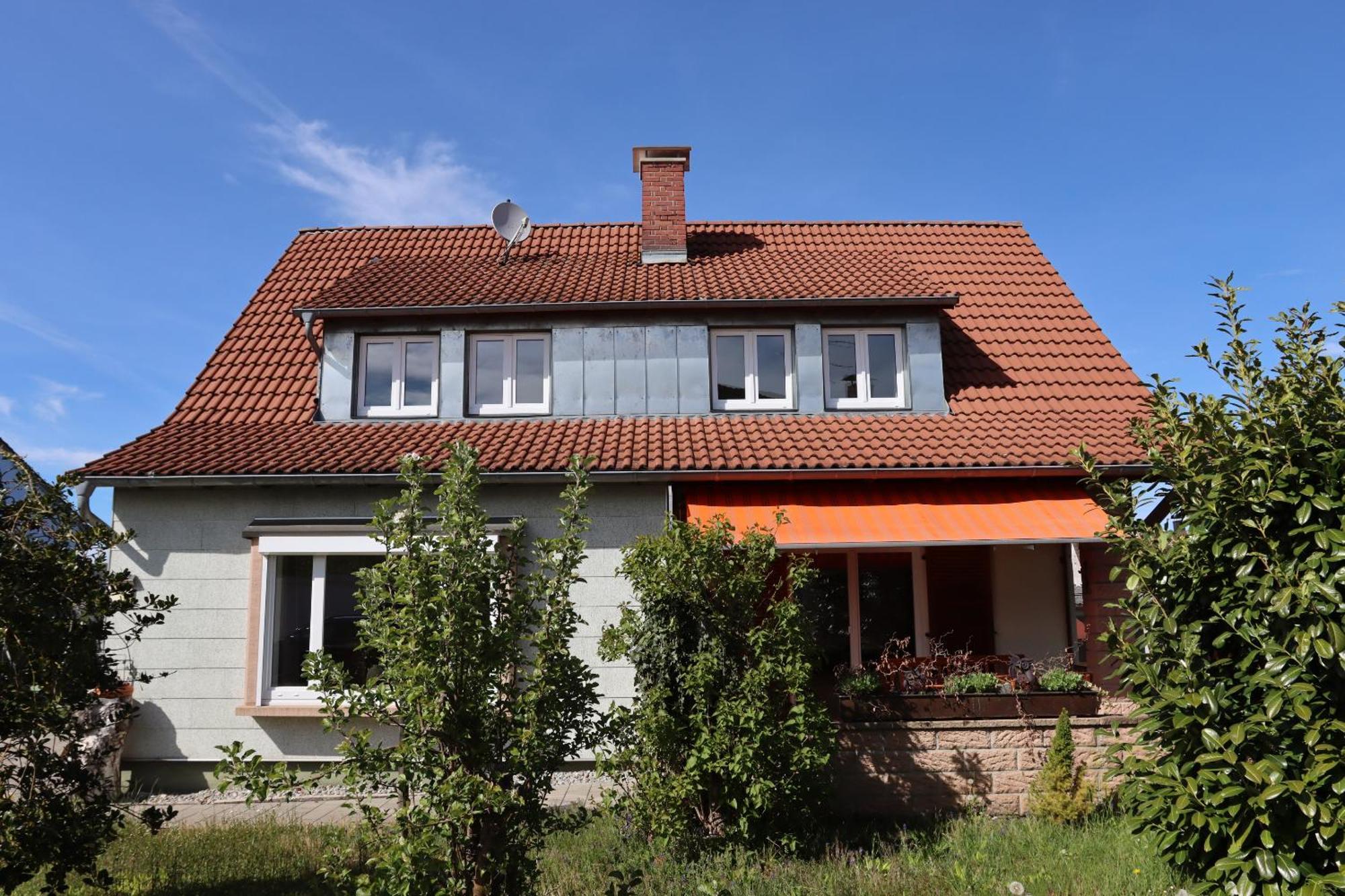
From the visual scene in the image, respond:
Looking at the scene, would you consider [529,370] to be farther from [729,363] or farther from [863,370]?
[863,370]

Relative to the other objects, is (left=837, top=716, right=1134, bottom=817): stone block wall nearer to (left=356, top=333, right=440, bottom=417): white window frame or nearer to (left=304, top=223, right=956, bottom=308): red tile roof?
(left=304, top=223, right=956, bottom=308): red tile roof

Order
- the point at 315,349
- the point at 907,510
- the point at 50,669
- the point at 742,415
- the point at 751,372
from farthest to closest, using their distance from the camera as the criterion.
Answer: the point at 315,349 < the point at 751,372 < the point at 742,415 < the point at 907,510 < the point at 50,669

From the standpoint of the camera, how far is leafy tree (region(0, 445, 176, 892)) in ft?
20.3

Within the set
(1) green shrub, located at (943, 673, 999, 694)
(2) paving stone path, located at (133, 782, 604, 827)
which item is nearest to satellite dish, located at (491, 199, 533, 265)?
(2) paving stone path, located at (133, 782, 604, 827)

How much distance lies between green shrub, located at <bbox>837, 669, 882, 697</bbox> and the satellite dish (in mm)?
10596

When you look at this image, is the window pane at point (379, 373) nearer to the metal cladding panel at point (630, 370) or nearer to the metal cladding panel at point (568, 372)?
the metal cladding panel at point (568, 372)

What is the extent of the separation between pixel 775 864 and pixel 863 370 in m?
9.09

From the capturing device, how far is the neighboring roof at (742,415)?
1340 cm

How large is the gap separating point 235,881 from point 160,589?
622cm

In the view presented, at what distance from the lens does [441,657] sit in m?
5.57

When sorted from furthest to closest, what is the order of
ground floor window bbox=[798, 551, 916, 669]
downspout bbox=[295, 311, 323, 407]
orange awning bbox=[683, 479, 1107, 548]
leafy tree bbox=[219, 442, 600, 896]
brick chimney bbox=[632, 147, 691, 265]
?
brick chimney bbox=[632, 147, 691, 265], downspout bbox=[295, 311, 323, 407], ground floor window bbox=[798, 551, 916, 669], orange awning bbox=[683, 479, 1107, 548], leafy tree bbox=[219, 442, 600, 896]

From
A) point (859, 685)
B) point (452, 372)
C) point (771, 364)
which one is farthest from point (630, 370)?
point (859, 685)

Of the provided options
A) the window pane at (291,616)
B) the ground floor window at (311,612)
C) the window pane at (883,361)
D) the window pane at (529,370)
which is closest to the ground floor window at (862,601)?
the window pane at (883,361)

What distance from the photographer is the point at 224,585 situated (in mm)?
13258
